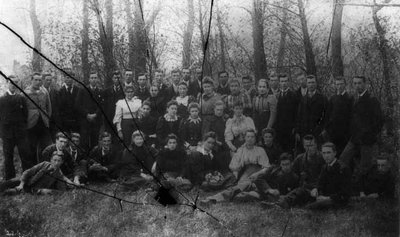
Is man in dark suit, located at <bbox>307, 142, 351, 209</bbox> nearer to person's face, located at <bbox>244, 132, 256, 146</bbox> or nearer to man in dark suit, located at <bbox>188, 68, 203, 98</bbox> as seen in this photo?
person's face, located at <bbox>244, 132, 256, 146</bbox>

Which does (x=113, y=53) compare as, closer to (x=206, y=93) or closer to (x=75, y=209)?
(x=206, y=93)

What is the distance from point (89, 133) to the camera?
15.9 ft

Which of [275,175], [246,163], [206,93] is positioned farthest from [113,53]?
[275,175]

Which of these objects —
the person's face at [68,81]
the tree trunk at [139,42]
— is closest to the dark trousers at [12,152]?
the person's face at [68,81]

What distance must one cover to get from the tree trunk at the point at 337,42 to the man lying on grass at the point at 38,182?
3033mm

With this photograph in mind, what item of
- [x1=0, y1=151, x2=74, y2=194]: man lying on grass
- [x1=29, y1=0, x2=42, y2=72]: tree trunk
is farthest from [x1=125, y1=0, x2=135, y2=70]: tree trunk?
[x1=0, y1=151, x2=74, y2=194]: man lying on grass

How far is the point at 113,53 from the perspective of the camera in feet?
16.0

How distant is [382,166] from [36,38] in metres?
3.85

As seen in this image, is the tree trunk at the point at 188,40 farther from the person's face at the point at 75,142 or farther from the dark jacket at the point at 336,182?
the dark jacket at the point at 336,182

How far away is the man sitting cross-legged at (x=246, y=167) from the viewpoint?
4.70m

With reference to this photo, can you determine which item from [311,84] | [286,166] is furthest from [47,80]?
[311,84]

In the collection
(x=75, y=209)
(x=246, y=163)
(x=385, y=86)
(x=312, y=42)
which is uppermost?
(x=312, y=42)

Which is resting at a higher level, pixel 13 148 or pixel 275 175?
pixel 13 148

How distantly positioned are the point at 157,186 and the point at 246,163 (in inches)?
38.1
